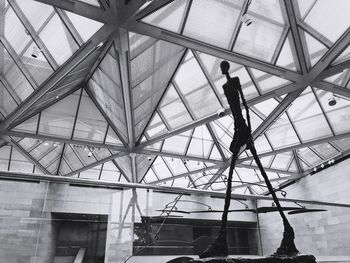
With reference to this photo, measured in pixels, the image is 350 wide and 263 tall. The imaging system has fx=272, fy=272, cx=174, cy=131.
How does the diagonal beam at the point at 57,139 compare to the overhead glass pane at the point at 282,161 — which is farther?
the overhead glass pane at the point at 282,161

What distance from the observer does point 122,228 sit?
153 inches

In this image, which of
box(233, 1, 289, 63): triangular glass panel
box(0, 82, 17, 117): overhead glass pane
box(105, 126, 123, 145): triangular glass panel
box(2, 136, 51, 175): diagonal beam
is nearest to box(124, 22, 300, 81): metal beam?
box(233, 1, 289, 63): triangular glass panel

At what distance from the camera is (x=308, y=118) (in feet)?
59.5

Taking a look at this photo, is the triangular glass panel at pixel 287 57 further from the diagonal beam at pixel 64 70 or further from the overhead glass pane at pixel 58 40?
the overhead glass pane at pixel 58 40

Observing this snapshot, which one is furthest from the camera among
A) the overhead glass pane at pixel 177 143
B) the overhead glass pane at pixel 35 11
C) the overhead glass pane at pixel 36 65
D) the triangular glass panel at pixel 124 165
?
the triangular glass panel at pixel 124 165

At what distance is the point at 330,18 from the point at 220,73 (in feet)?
18.5

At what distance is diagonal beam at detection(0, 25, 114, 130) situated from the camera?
36.0 ft

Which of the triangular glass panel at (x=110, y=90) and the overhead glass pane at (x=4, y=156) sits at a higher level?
the triangular glass panel at (x=110, y=90)

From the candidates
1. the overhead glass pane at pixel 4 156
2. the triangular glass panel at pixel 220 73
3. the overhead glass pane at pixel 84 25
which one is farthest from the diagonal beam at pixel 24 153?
the triangular glass panel at pixel 220 73

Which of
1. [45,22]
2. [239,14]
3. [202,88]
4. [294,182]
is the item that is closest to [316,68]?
[239,14]

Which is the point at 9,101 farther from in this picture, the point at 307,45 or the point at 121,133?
the point at 307,45

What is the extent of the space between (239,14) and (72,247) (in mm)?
11047

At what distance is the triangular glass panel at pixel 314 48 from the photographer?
1190cm

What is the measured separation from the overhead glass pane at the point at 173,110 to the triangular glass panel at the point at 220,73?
2632mm
